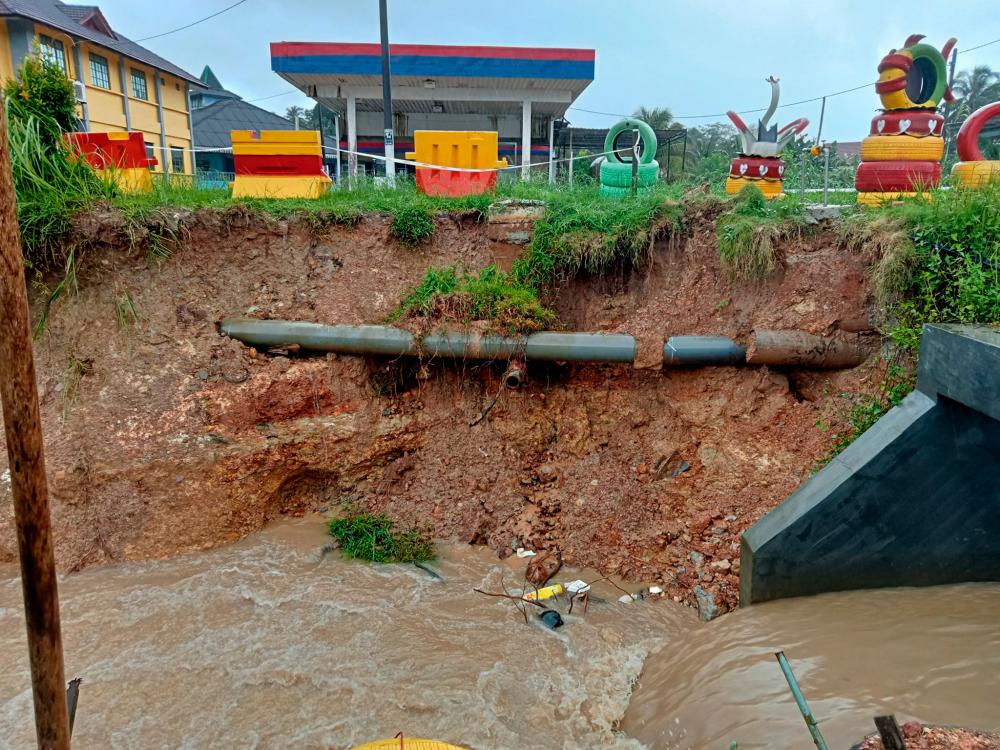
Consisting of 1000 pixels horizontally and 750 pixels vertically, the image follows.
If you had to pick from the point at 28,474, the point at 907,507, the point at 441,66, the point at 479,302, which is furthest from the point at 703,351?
the point at 441,66

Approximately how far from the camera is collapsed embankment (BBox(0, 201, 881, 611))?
5.73 meters

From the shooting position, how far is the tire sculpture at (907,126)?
22.3ft

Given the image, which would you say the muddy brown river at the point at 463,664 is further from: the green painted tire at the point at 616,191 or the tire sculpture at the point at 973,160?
the green painted tire at the point at 616,191

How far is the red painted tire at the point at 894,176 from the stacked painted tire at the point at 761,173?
65.1 inches

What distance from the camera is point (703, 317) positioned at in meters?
6.34

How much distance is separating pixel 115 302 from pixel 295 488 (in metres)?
2.63

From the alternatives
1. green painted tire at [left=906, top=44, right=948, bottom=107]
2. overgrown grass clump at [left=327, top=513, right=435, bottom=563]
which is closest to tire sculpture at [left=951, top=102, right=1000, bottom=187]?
green painted tire at [left=906, top=44, right=948, bottom=107]

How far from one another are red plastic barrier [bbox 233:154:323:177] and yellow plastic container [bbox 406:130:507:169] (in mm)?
1377

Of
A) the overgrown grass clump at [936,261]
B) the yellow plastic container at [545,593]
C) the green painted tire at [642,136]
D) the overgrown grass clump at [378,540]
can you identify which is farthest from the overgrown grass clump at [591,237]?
the yellow plastic container at [545,593]

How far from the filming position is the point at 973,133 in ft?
22.6

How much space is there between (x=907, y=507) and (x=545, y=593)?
2754mm

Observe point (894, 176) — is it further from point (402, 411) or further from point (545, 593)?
point (402, 411)

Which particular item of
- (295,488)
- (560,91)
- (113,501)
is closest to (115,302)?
(113,501)

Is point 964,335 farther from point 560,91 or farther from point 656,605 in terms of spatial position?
point 560,91
